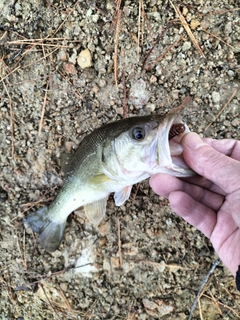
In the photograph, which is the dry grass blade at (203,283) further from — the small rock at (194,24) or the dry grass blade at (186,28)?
the small rock at (194,24)

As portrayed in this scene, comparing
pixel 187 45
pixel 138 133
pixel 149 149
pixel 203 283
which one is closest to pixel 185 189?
pixel 149 149

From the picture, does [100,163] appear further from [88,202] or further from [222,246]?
[222,246]

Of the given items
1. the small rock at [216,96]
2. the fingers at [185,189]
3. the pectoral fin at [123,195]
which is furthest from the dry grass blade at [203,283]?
the small rock at [216,96]

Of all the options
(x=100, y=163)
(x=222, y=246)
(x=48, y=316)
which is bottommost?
(x=48, y=316)

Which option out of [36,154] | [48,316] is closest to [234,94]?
[36,154]

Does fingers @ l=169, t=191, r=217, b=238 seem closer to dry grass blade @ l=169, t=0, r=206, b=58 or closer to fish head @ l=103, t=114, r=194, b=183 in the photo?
fish head @ l=103, t=114, r=194, b=183

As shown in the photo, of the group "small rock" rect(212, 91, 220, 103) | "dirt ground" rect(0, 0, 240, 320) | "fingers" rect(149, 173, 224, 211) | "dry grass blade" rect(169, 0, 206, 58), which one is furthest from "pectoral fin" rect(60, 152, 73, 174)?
"dry grass blade" rect(169, 0, 206, 58)

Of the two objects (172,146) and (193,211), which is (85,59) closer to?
(172,146)
